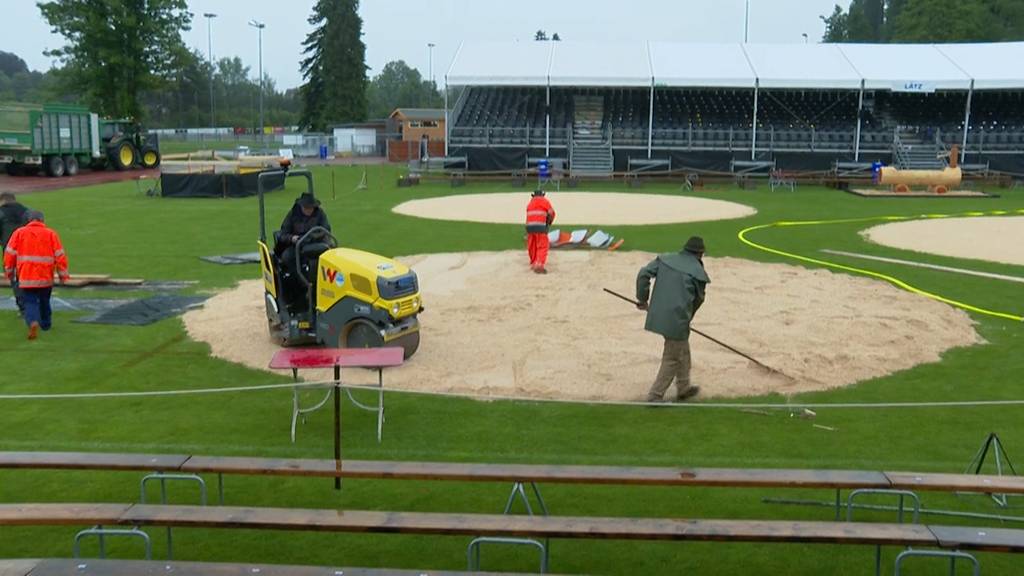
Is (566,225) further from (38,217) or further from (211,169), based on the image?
(211,169)

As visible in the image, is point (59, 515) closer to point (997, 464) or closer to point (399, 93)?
point (997, 464)

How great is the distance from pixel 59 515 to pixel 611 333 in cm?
811

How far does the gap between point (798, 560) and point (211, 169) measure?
1409 inches

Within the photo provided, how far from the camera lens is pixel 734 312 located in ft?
45.3

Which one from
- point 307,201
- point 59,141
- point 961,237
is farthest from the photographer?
point 59,141

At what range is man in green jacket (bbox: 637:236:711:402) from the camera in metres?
9.50

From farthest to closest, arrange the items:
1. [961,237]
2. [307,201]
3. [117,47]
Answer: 1. [117,47]
2. [961,237]
3. [307,201]

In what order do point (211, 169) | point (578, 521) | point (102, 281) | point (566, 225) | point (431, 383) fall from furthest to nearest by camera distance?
point (211, 169)
point (566, 225)
point (102, 281)
point (431, 383)
point (578, 521)

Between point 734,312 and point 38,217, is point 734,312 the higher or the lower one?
the lower one

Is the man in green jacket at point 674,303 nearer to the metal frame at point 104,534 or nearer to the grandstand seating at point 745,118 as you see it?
the metal frame at point 104,534

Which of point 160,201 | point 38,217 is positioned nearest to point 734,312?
point 38,217

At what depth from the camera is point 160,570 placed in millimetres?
5320

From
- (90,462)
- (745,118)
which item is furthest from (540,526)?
(745,118)

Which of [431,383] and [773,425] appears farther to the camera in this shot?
[431,383]
